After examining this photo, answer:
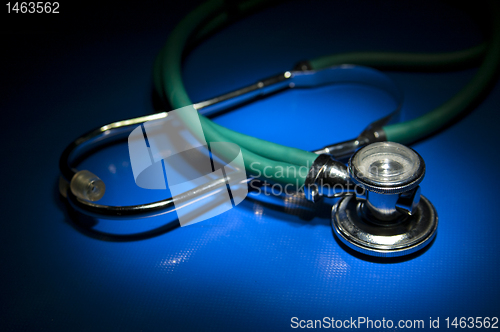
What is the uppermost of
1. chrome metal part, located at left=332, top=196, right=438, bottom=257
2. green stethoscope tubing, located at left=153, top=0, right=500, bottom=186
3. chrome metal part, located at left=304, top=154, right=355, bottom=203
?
green stethoscope tubing, located at left=153, top=0, right=500, bottom=186

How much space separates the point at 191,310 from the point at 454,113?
2.65 feet

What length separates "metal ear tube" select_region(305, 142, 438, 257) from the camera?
81 cm

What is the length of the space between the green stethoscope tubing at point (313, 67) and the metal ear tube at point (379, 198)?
0.06 m

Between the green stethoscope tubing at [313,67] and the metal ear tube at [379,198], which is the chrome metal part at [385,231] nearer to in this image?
the metal ear tube at [379,198]

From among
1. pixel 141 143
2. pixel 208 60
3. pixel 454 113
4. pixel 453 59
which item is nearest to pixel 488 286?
pixel 454 113

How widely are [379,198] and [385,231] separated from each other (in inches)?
3.2

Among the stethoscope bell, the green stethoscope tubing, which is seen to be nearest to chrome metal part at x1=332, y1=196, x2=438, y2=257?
the stethoscope bell

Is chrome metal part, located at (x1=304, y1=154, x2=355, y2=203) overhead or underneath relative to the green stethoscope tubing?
underneath

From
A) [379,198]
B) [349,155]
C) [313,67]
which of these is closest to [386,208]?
[379,198]

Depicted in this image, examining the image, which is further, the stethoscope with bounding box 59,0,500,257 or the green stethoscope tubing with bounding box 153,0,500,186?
the green stethoscope tubing with bounding box 153,0,500,186

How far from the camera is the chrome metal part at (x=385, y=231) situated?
2.85 ft

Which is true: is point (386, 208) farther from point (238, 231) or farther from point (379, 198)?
point (238, 231)

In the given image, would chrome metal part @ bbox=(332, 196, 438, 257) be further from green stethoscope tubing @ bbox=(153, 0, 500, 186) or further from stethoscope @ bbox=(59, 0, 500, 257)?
green stethoscope tubing @ bbox=(153, 0, 500, 186)

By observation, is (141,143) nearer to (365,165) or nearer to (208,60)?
(208,60)
